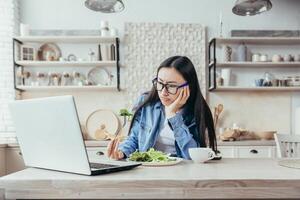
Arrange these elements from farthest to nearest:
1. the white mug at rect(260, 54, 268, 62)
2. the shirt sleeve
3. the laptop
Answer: the white mug at rect(260, 54, 268, 62) → the shirt sleeve → the laptop

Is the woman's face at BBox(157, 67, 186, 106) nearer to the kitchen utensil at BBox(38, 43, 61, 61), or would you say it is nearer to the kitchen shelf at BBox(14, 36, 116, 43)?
the kitchen shelf at BBox(14, 36, 116, 43)

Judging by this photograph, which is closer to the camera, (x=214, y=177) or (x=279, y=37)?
(x=214, y=177)

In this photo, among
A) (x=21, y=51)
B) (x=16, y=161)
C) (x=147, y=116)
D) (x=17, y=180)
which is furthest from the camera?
(x=21, y=51)

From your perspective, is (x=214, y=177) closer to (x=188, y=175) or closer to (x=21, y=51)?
(x=188, y=175)

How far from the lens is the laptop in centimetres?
109

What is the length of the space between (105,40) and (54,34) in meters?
0.60

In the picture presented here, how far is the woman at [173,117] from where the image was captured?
1.84m

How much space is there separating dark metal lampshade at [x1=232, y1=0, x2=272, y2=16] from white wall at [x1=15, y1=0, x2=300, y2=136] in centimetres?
143

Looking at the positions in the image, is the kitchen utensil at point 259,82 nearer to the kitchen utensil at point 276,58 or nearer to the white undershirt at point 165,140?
the kitchen utensil at point 276,58

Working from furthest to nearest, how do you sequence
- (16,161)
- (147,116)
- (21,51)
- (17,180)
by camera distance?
(21,51) → (16,161) → (147,116) → (17,180)

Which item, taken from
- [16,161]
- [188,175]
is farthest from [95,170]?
[16,161]

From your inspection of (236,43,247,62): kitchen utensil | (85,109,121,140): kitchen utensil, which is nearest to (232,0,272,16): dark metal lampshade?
(236,43,247,62): kitchen utensil

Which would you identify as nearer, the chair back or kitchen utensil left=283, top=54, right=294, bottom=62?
the chair back

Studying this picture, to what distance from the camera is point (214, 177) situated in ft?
3.80
